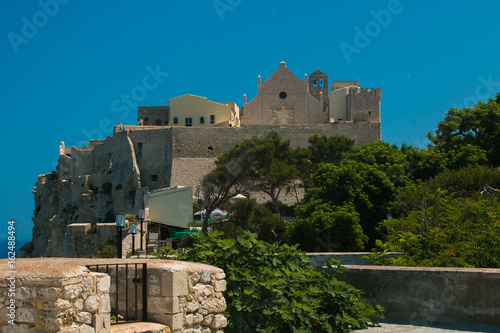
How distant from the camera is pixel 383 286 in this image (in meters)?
7.17

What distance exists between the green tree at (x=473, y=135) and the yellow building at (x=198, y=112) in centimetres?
2227

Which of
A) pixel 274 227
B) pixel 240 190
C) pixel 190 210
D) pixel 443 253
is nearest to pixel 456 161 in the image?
pixel 274 227

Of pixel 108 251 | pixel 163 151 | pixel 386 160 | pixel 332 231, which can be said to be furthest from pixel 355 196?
pixel 163 151

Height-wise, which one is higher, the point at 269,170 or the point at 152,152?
the point at 152,152

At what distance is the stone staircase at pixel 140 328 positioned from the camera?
525cm

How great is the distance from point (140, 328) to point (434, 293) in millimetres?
3449

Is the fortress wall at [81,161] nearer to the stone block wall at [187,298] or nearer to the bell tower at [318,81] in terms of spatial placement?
the bell tower at [318,81]

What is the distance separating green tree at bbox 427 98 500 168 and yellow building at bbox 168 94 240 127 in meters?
22.3

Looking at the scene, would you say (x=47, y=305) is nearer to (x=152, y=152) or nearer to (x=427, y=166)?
(x=427, y=166)

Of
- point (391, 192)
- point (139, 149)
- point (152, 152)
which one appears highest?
point (139, 149)

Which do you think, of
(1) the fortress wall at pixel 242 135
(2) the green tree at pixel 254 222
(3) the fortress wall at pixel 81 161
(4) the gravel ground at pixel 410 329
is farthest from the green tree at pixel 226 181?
(4) the gravel ground at pixel 410 329

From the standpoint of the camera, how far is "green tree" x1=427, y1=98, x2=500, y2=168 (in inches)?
1016

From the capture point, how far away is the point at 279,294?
21.5ft

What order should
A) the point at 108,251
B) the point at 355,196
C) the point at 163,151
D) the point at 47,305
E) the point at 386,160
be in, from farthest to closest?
the point at 163,151 → the point at 386,160 → the point at 108,251 → the point at 355,196 → the point at 47,305
